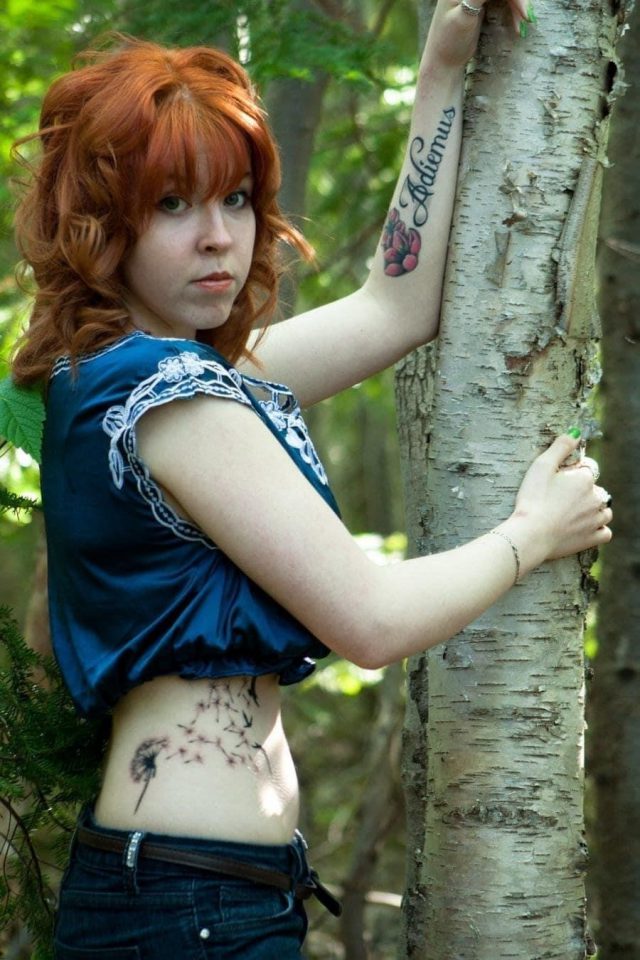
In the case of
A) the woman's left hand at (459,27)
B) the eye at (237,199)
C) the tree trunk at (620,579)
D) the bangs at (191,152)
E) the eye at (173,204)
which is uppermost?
the woman's left hand at (459,27)

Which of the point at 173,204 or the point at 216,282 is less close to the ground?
the point at 173,204

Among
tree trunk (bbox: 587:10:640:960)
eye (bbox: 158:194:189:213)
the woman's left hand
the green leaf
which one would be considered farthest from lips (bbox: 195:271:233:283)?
tree trunk (bbox: 587:10:640:960)

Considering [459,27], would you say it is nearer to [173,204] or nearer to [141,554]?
[173,204]

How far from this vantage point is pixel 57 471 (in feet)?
6.28

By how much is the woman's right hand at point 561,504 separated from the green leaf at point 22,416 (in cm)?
82

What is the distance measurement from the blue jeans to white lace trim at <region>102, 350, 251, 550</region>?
1.63 ft

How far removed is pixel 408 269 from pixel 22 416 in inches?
31.3

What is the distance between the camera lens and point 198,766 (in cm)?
182

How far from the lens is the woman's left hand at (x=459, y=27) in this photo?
2.03 meters

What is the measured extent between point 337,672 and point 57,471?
11.4 feet

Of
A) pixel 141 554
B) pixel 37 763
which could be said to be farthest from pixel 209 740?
pixel 37 763

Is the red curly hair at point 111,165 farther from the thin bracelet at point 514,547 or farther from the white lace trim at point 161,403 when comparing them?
the thin bracelet at point 514,547

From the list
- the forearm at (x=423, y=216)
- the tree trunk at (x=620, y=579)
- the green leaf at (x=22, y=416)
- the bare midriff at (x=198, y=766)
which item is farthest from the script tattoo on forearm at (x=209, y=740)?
the tree trunk at (x=620, y=579)

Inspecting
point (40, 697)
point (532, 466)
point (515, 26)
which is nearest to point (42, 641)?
point (40, 697)
